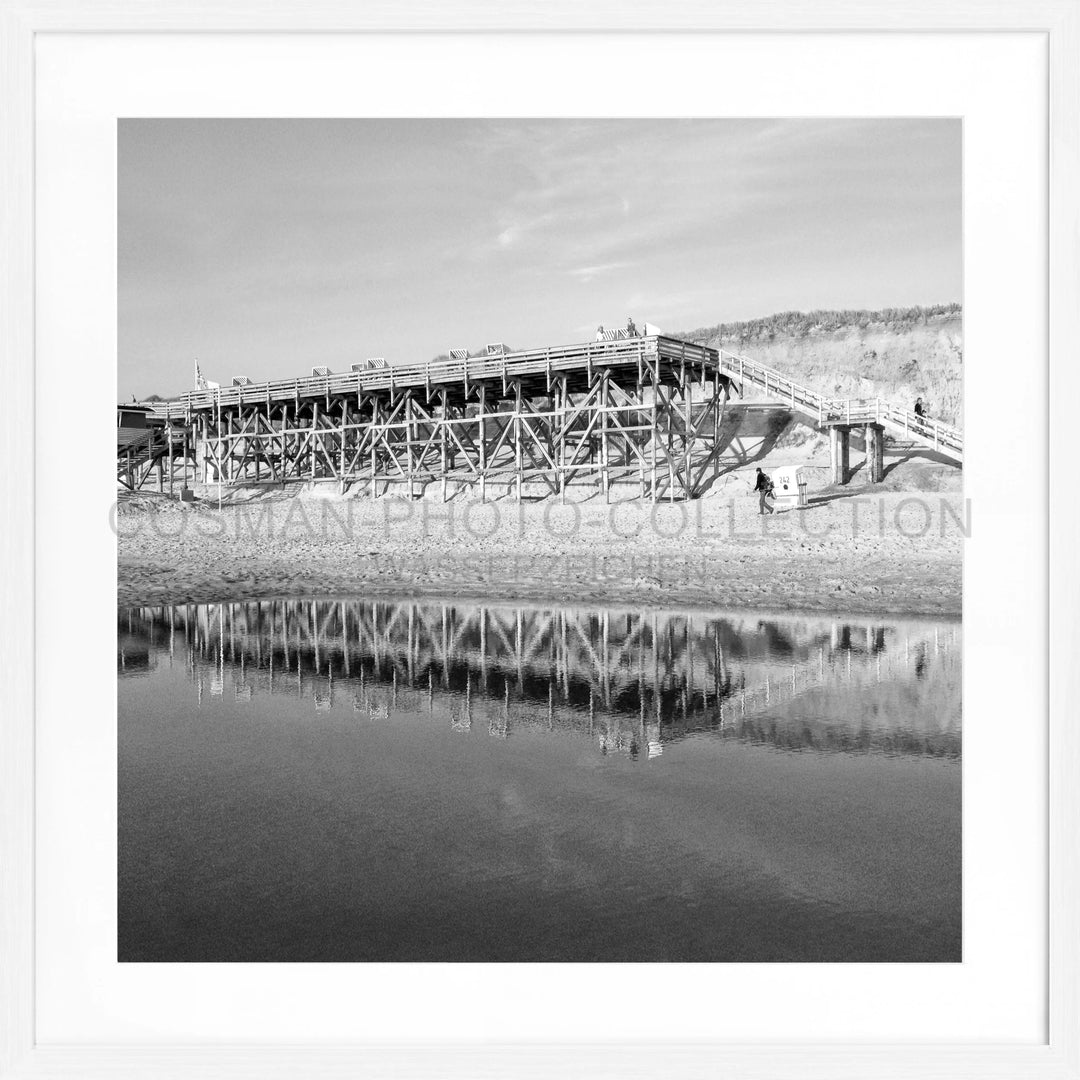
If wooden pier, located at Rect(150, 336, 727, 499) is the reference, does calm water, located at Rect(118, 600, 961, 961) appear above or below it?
below

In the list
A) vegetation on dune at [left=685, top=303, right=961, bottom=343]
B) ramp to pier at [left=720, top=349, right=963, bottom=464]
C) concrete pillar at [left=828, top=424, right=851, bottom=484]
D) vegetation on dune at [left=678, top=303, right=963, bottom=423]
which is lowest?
concrete pillar at [left=828, top=424, right=851, bottom=484]

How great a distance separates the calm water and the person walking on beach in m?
6.08

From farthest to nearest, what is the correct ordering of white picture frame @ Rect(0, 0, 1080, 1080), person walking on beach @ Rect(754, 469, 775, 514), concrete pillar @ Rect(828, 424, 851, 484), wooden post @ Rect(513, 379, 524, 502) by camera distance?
wooden post @ Rect(513, 379, 524, 502) < concrete pillar @ Rect(828, 424, 851, 484) < person walking on beach @ Rect(754, 469, 775, 514) < white picture frame @ Rect(0, 0, 1080, 1080)

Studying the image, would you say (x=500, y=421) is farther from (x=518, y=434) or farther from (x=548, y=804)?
(x=548, y=804)

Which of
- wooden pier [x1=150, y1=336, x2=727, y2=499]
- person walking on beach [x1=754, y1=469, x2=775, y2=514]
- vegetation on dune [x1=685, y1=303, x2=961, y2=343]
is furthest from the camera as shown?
vegetation on dune [x1=685, y1=303, x2=961, y2=343]

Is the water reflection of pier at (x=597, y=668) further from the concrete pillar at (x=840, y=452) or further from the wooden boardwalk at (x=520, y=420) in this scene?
the concrete pillar at (x=840, y=452)

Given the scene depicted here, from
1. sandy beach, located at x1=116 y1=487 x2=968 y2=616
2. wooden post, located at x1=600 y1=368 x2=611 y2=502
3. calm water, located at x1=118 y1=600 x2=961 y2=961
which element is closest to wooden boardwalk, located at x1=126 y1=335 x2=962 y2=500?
wooden post, located at x1=600 y1=368 x2=611 y2=502

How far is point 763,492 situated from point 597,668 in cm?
839

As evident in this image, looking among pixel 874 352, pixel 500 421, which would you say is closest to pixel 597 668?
pixel 500 421

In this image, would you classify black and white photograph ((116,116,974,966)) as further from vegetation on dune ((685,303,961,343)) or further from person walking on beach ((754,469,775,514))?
vegetation on dune ((685,303,961,343))

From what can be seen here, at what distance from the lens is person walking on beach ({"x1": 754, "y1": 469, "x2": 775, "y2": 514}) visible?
16203 millimetres

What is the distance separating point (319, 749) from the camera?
23.5 feet

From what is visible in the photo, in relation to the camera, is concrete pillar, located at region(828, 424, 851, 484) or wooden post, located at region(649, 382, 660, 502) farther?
concrete pillar, located at region(828, 424, 851, 484)
